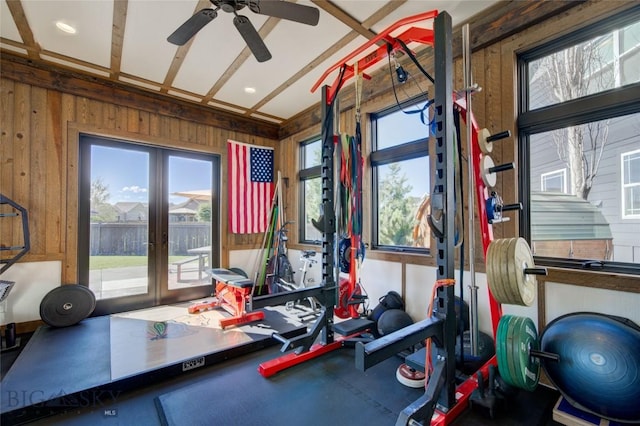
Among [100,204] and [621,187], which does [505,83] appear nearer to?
[621,187]

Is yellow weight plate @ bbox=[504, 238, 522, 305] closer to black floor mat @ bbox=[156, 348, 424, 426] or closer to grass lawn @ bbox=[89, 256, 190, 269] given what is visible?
black floor mat @ bbox=[156, 348, 424, 426]

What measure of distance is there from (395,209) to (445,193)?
1.96 meters

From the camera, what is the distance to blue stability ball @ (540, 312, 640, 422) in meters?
1.66

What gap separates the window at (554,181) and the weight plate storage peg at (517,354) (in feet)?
4.17

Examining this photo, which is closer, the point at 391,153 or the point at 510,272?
the point at 510,272

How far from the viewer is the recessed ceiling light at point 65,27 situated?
2868 millimetres

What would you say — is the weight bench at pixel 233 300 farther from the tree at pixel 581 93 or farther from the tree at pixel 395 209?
the tree at pixel 581 93

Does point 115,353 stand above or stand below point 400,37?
below

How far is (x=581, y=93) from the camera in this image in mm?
2314

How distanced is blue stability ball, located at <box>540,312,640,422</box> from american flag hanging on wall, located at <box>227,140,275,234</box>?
4558 mm

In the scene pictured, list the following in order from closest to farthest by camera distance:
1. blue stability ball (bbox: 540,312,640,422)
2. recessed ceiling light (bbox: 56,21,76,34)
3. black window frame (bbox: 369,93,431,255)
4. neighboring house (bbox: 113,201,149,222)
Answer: blue stability ball (bbox: 540,312,640,422) → recessed ceiling light (bbox: 56,21,76,34) → black window frame (bbox: 369,93,431,255) → neighboring house (bbox: 113,201,149,222)

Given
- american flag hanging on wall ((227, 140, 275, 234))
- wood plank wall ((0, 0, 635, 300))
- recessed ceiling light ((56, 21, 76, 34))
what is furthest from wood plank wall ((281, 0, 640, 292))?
recessed ceiling light ((56, 21, 76, 34))

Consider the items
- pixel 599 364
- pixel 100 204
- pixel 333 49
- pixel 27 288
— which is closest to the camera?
pixel 599 364

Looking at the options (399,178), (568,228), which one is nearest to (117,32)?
(399,178)
